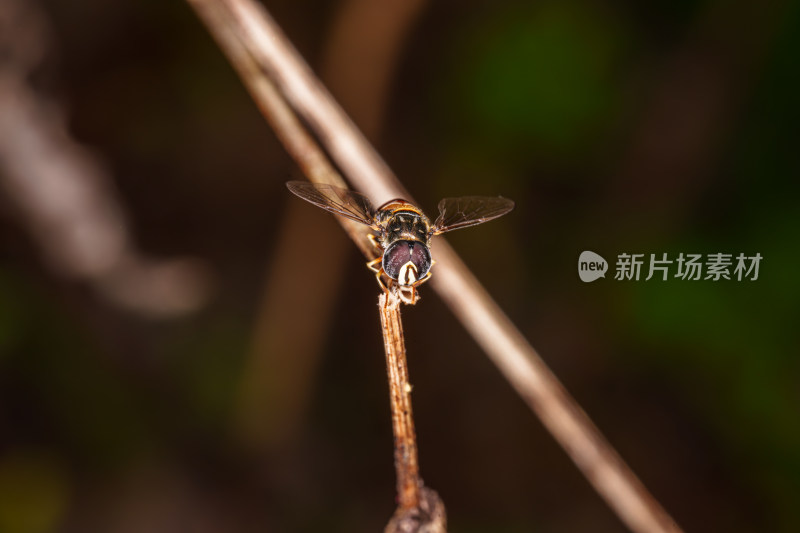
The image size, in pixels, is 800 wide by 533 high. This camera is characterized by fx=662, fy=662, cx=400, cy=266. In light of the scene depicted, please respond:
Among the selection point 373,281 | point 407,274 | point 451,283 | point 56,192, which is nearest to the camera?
point 407,274

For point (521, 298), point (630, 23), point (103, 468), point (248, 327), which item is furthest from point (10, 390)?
point (630, 23)

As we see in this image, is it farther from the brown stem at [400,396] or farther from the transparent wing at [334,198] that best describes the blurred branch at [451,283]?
the brown stem at [400,396]

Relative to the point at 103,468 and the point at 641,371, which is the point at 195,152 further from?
the point at 641,371

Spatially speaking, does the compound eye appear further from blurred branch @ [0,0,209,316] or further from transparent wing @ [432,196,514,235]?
blurred branch @ [0,0,209,316]

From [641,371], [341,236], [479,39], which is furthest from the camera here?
[479,39]

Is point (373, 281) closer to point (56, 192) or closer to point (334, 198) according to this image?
point (56, 192)

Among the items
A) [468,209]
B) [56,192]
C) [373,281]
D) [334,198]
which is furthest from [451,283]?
[373,281]

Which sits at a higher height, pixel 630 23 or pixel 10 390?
pixel 630 23
